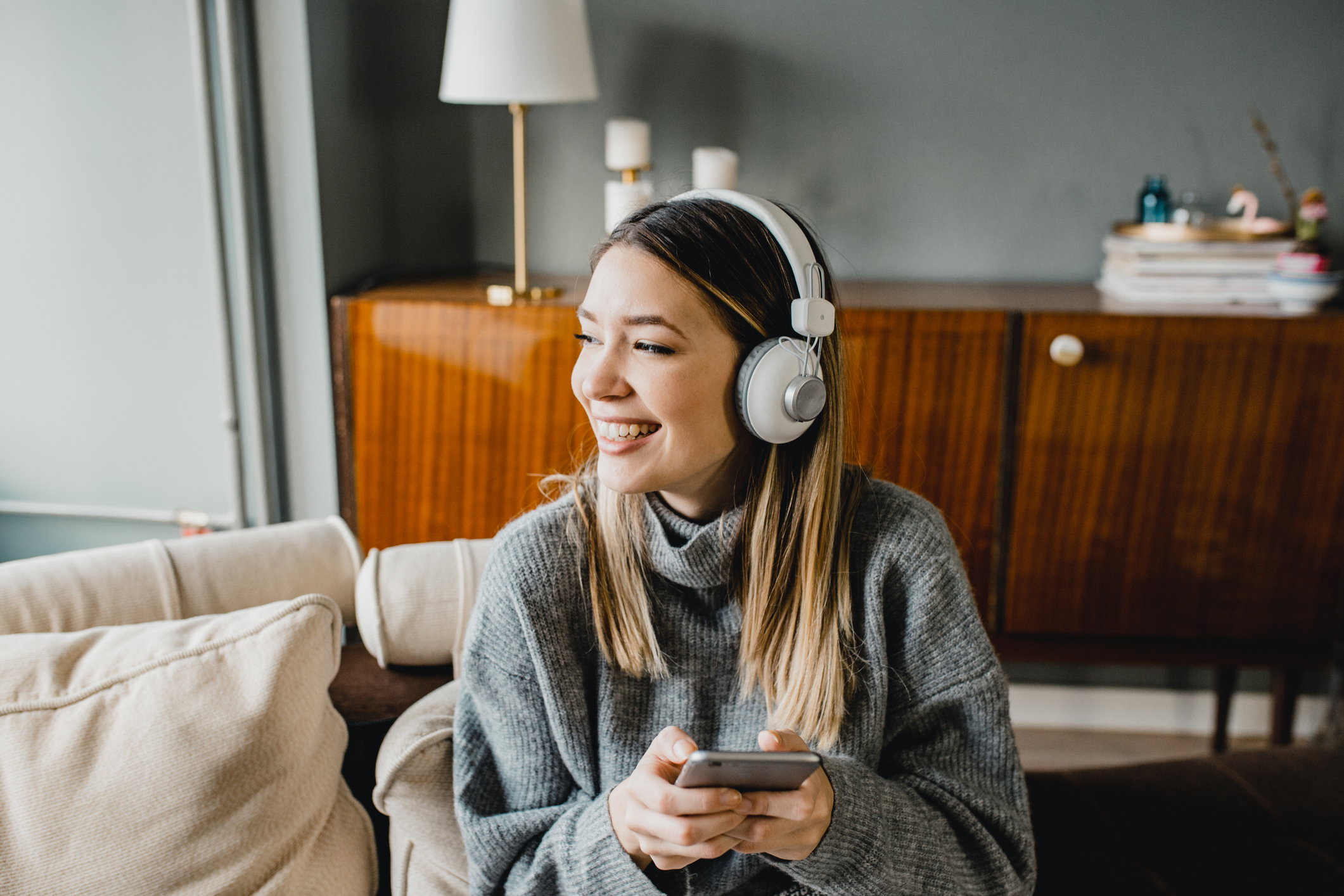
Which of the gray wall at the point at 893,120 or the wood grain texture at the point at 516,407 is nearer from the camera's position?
the wood grain texture at the point at 516,407

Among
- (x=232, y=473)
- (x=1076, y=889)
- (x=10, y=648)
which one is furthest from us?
(x=232, y=473)

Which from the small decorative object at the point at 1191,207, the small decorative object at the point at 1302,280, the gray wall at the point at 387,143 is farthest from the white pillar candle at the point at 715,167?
the small decorative object at the point at 1302,280

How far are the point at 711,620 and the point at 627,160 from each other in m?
1.20

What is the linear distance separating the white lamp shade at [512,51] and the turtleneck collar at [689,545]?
44.1 inches

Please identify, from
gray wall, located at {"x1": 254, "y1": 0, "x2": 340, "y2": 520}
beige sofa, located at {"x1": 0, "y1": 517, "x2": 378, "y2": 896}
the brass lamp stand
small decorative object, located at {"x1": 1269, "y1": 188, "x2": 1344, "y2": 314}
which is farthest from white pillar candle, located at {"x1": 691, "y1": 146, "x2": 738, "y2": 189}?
beige sofa, located at {"x1": 0, "y1": 517, "x2": 378, "y2": 896}

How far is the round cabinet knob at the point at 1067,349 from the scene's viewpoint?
1.82m

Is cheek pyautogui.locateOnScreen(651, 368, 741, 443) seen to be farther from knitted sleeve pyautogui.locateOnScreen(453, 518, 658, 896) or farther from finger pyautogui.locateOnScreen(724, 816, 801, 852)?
finger pyautogui.locateOnScreen(724, 816, 801, 852)

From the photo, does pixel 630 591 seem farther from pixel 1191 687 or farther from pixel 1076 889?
pixel 1191 687

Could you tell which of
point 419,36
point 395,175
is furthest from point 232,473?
point 419,36

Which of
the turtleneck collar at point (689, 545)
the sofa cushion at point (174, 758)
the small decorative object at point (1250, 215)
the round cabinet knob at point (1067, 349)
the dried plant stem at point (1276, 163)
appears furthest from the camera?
the dried plant stem at point (1276, 163)

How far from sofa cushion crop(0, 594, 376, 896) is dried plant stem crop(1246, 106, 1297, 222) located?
199 centimetres

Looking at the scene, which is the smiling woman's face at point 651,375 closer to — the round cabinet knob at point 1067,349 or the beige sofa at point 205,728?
the beige sofa at point 205,728

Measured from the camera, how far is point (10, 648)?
977 mm

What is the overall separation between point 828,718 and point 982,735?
6.1 inches
